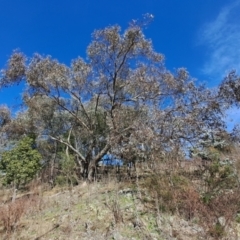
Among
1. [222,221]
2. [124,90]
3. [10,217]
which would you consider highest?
[124,90]

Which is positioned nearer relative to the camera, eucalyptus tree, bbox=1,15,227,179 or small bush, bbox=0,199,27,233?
small bush, bbox=0,199,27,233

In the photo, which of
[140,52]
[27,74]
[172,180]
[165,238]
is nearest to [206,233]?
[165,238]

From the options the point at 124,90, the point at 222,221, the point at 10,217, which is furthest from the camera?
the point at 124,90

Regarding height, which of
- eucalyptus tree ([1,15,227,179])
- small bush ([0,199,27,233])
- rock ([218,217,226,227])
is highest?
eucalyptus tree ([1,15,227,179])

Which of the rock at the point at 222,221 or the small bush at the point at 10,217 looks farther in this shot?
the small bush at the point at 10,217

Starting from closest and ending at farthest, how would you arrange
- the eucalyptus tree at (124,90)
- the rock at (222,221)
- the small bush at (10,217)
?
the rock at (222,221), the small bush at (10,217), the eucalyptus tree at (124,90)

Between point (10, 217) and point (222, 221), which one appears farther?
point (10, 217)

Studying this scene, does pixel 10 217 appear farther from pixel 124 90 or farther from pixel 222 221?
pixel 124 90

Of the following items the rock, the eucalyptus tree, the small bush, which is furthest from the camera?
the eucalyptus tree

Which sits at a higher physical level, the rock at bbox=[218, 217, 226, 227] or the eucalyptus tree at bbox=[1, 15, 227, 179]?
the eucalyptus tree at bbox=[1, 15, 227, 179]

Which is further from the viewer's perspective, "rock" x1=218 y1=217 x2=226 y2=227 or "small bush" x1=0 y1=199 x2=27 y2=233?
"small bush" x1=0 y1=199 x2=27 y2=233

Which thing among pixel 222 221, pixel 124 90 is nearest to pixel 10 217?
pixel 222 221

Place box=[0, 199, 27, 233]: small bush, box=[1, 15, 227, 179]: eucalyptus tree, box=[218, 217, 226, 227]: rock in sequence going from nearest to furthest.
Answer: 1. box=[218, 217, 226, 227]: rock
2. box=[0, 199, 27, 233]: small bush
3. box=[1, 15, 227, 179]: eucalyptus tree

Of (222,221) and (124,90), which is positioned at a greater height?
(124,90)
